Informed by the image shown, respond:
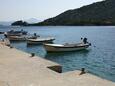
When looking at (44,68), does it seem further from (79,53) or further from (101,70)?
(79,53)

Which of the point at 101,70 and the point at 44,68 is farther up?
the point at 44,68

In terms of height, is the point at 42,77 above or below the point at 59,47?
above

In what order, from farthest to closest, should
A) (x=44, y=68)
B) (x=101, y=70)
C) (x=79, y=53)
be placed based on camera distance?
(x=79, y=53) → (x=101, y=70) → (x=44, y=68)

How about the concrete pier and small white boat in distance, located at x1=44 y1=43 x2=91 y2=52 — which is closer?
the concrete pier

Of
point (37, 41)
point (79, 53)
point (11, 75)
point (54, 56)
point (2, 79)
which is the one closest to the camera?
point (2, 79)

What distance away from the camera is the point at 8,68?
1559 centimetres

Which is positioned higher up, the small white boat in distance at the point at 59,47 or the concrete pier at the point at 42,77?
the concrete pier at the point at 42,77

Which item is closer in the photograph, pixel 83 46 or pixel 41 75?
pixel 41 75

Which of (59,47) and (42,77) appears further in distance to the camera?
(59,47)

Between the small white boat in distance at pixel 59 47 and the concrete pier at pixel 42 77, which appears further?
the small white boat in distance at pixel 59 47

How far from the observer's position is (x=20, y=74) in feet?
45.5

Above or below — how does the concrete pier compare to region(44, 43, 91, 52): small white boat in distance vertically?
above

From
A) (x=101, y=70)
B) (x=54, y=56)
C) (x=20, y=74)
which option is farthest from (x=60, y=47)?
(x=20, y=74)

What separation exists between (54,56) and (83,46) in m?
5.92
